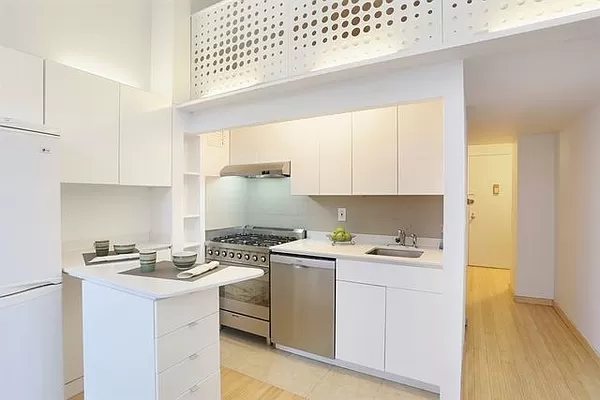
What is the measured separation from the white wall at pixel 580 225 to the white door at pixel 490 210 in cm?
207

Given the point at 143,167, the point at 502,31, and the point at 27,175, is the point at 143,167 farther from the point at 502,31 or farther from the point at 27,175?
the point at 502,31

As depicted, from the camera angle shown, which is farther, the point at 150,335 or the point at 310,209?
the point at 310,209

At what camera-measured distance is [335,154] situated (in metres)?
3.01

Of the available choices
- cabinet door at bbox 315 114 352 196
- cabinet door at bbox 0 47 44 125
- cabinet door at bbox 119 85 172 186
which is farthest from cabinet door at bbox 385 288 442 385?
cabinet door at bbox 0 47 44 125

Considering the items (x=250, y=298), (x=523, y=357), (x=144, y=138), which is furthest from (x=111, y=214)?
(x=523, y=357)

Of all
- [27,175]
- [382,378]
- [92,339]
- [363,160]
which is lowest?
[382,378]

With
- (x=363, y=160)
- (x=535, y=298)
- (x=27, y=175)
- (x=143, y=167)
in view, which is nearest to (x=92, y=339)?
(x=27, y=175)

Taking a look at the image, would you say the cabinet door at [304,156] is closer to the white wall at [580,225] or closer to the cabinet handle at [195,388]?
the cabinet handle at [195,388]

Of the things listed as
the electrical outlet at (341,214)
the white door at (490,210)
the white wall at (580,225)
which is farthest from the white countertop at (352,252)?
the white door at (490,210)

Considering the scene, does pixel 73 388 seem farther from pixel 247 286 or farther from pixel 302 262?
pixel 302 262

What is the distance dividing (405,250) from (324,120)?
1.38 meters

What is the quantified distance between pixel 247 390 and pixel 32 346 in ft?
4.35

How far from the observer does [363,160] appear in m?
2.87

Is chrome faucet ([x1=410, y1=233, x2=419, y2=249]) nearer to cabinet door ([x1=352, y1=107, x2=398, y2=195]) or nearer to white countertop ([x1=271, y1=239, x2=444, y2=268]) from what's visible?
white countertop ([x1=271, y1=239, x2=444, y2=268])
